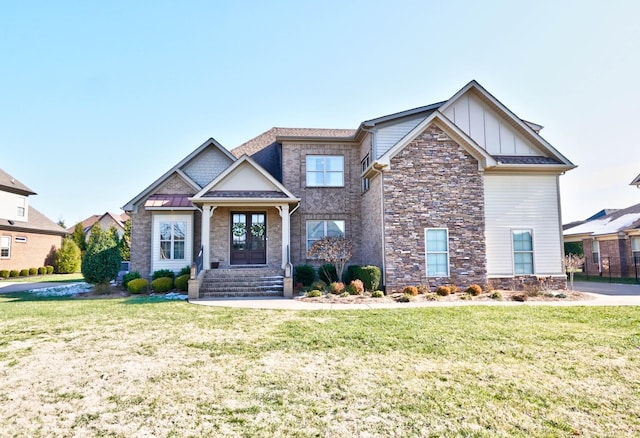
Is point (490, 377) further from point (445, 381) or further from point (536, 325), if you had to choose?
point (536, 325)

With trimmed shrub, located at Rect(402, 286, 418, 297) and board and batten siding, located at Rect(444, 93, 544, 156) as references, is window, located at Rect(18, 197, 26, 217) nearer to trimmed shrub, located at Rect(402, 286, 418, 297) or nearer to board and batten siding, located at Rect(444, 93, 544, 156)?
trimmed shrub, located at Rect(402, 286, 418, 297)

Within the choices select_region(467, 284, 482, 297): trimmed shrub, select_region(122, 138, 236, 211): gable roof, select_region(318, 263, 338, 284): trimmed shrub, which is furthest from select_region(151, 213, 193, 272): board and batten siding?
select_region(467, 284, 482, 297): trimmed shrub

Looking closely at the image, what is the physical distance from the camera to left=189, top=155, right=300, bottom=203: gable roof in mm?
14867

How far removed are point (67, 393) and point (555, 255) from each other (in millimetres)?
16360

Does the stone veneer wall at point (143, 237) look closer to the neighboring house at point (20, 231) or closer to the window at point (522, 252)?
the window at point (522, 252)

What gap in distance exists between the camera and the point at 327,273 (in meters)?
16.2

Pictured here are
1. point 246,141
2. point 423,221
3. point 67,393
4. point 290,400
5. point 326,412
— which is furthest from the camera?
point 246,141

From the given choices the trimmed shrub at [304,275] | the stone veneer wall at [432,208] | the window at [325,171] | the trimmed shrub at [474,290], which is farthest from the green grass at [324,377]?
the window at [325,171]

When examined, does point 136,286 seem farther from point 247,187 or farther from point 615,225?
point 615,225

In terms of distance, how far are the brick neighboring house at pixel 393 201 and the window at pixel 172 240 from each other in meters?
0.05

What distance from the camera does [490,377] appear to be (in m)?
4.88

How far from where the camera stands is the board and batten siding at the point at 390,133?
15.8 metres

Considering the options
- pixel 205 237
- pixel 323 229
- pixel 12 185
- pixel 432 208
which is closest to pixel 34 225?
pixel 12 185

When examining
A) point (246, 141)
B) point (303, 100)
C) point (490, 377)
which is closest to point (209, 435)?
point (490, 377)
